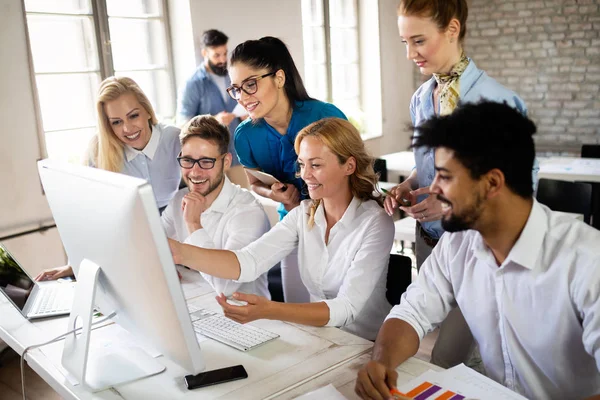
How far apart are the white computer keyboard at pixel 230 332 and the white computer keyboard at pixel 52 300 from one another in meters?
0.46

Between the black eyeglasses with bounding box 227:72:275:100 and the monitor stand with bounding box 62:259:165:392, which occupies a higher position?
the black eyeglasses with bounding box 227:72:275:100

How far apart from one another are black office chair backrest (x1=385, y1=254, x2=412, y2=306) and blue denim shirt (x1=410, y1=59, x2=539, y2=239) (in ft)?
0.57

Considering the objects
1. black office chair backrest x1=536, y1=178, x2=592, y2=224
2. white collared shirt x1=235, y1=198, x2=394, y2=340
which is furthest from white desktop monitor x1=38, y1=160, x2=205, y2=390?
black office chair backrest x1=536, y1=178, x2=592, y2=224

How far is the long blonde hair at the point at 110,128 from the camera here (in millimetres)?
2412

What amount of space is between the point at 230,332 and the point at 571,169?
337cm

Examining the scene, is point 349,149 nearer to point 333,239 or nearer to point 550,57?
point 333,239

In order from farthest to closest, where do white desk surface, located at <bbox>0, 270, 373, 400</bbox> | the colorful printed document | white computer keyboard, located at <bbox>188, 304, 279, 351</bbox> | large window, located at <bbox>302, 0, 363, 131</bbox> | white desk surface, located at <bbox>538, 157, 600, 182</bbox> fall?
large window, located at <bbox>302, 0, 363, 131</bbox> → white desk surface, located at <bbox>538, 157, 600, 182</bbox> → white computer keyboard, located at <bbox>188, 304, 279, 351</bbox> → white desk surface, located at <bbox>0, 270, 373, 400</bbox> → the colorful printed document

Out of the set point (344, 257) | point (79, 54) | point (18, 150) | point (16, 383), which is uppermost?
point (79, 54)

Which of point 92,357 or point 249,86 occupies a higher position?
point 249,86

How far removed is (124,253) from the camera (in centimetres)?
112

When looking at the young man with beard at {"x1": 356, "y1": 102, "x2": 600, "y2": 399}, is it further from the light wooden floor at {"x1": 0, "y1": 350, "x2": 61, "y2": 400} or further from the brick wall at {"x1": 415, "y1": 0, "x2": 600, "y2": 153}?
the brick wall at {"x1": 415, "y1": 0, "x2": 600, "y2": 153}

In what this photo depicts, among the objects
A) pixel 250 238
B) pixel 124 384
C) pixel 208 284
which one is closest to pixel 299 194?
pixel 250 238

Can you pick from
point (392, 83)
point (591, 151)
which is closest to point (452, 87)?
point (591, 151)

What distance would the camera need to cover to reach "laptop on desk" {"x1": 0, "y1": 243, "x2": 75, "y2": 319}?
186 cm
